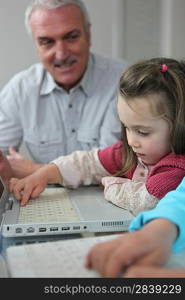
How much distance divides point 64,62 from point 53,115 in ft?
0.54

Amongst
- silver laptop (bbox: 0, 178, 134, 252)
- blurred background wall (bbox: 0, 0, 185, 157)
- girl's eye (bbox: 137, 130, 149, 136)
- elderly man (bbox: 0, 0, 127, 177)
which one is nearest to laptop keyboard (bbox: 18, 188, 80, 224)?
silver laptop (bbox: 0, 178, 134, 252)

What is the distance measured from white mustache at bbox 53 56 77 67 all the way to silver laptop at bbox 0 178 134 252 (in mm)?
578

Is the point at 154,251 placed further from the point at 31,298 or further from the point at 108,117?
the point at 108,117

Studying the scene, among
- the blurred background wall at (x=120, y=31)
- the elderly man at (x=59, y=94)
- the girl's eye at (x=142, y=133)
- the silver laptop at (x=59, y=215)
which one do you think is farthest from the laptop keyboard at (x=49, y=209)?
the blurred background wall at (x=120, y=31)

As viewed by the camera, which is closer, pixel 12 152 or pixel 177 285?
pixel 177 285

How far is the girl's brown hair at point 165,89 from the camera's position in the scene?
503 millimetres

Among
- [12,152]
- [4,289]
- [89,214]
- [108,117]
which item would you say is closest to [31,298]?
[4,289]

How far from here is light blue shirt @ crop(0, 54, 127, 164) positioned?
1.17 metres

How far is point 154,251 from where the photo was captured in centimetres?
29

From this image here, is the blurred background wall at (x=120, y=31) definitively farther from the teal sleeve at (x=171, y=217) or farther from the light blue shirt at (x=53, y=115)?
the teal sleeve at (x=171, y=217)

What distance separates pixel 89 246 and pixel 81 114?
2.96ft

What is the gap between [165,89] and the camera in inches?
20.2

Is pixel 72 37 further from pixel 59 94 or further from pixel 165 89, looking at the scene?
pixel 165 89

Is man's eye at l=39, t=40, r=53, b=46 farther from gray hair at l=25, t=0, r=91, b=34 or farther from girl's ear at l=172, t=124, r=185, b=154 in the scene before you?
girl's ear at l=172, t=124, r=185, b=154
